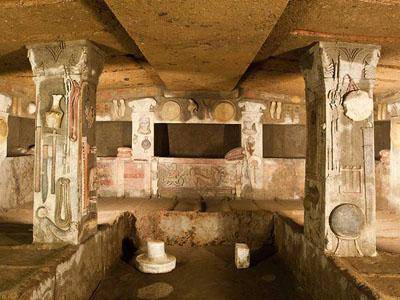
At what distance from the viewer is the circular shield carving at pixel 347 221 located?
129 inches

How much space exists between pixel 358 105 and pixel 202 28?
1.73 meters

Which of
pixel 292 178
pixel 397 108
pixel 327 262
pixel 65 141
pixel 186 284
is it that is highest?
pixel 397 108

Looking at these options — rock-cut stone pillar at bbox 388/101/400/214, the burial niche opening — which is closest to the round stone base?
the burial niche opening

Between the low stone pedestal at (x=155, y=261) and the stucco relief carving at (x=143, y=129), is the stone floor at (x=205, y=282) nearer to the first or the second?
the low stone pedestal at (x=155, y=261)

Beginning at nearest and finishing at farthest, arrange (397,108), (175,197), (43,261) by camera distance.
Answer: (43,261)
(397,108)
(175,197)

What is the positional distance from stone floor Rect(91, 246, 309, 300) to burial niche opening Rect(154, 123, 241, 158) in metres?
3.73

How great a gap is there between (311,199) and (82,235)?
8.43ft

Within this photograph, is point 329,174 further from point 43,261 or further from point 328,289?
point 43,261

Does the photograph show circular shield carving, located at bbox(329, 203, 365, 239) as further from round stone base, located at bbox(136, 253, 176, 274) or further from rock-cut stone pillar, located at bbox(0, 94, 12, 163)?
rock-cut stone pillar, located at bbox(0, 94, 12, 163)

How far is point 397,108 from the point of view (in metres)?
5.90

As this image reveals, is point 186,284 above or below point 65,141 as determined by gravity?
below

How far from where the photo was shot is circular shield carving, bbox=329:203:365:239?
328 centimetres

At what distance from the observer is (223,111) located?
712 cm

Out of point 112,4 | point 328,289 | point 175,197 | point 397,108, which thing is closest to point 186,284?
point 328,289
